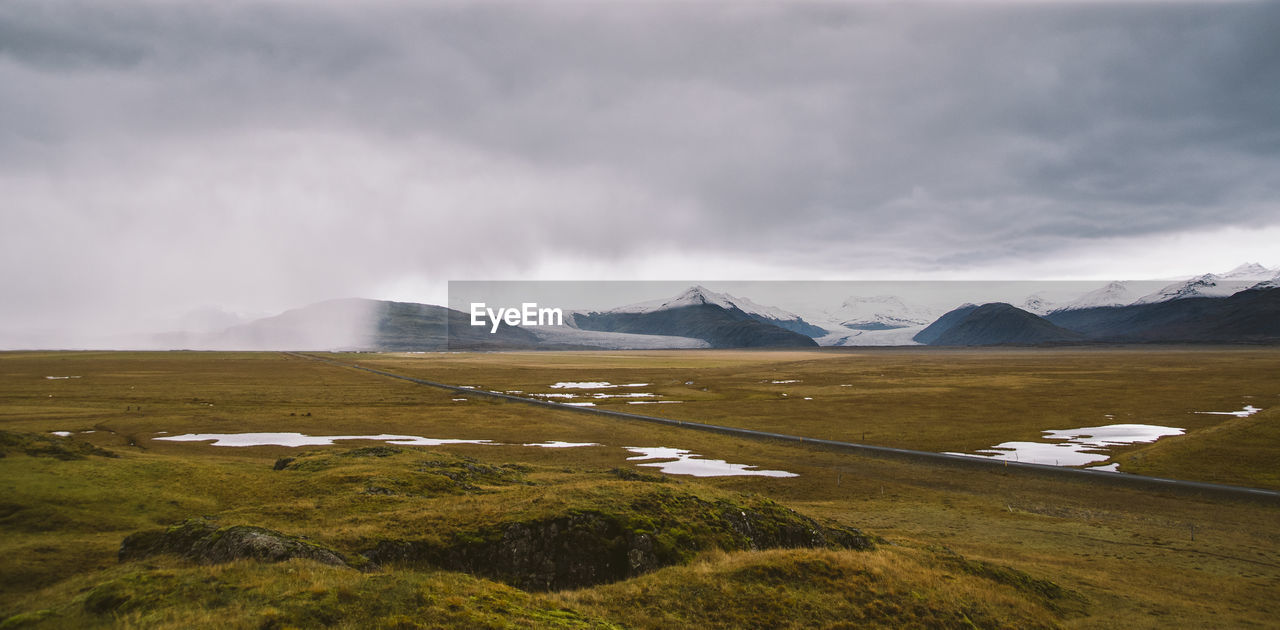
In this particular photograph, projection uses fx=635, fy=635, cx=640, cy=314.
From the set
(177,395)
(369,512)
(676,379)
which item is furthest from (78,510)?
(676,379)

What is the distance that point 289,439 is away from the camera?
182ft

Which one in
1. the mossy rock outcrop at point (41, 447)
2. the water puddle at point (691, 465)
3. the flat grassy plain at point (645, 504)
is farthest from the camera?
the water puddle at point (691, 465)

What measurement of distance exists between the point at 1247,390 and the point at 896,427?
245ft

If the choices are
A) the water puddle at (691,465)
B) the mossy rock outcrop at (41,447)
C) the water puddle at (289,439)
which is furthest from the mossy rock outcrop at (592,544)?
the water puddle at (289,439)

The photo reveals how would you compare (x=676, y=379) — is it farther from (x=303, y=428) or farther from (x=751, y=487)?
(x=751, y=487)

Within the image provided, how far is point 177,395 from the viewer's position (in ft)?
314

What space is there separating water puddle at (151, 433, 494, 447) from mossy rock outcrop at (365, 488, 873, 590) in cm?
3909

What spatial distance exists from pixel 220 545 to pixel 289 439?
4627 cm

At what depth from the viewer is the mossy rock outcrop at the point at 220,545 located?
14.2 m

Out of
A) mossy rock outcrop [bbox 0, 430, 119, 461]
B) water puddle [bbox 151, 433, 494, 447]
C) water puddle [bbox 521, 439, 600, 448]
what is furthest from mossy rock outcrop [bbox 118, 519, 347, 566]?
water puddle [bbox 521, 439, 600, 448]

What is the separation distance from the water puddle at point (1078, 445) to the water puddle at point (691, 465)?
19563 mm

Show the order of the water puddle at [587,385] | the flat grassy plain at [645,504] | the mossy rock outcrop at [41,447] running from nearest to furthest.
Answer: the flat grassy plain at [645,504]
the mossy rock outcrop at [41,447]
the water puddle at [587,385]

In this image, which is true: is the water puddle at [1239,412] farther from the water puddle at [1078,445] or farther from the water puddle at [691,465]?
the water puddle at [691,465]

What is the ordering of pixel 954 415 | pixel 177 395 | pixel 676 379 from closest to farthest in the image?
pixel 954 415
pixel 177 395
pixel 676 379
